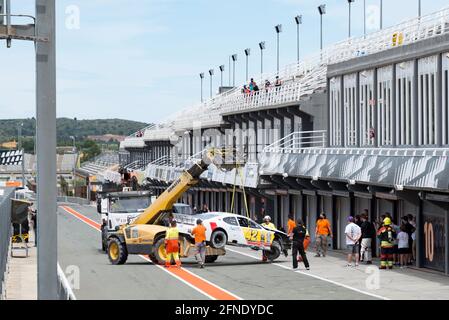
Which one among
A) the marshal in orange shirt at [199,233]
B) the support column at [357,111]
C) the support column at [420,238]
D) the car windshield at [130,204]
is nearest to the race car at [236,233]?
the marshal in orange shirt at [199,233]

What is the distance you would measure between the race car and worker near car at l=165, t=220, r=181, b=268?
130 centimetres

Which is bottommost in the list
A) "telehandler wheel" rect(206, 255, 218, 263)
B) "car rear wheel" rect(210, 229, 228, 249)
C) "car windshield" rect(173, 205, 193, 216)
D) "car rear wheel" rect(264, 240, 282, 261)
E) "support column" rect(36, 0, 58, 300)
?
"telehandler wheel" rect(206, 255, 218, 263)

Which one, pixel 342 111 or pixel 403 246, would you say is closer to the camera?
pixel 403 246

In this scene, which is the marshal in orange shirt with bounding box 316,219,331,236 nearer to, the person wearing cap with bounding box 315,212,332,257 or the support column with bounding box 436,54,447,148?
the person wearing cap with bounding box 315,212,332,257

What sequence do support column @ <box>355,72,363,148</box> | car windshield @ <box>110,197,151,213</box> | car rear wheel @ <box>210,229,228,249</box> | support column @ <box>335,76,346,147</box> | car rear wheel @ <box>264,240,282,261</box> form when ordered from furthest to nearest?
Result: support column @ <box>335,76,346,147</box> < support column @ <box>355,72,363,148</box> < car windshield @ <box>110,197,151,213</box> < car rear wheel @ <box>264,240,282,261</box> < car rear wheel @ <box>210,229,228,249</box>

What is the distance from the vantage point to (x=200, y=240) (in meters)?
30.5

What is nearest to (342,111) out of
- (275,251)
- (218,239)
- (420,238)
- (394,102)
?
(394,102)

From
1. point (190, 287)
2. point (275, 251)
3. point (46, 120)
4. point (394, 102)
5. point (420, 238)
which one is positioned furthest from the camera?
point (394, 102)

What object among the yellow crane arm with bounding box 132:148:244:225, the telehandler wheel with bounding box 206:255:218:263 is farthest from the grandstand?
the telehandler wheel with bounding box 206:255:218:263

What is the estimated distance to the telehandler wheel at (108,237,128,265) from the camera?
31.8 m

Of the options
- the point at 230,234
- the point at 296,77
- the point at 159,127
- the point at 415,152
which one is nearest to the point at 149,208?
the point at 230,234

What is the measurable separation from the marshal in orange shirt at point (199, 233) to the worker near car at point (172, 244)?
1.82ft

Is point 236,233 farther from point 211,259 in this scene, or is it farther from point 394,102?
point 394,102

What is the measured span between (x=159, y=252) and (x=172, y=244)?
1400 mm
